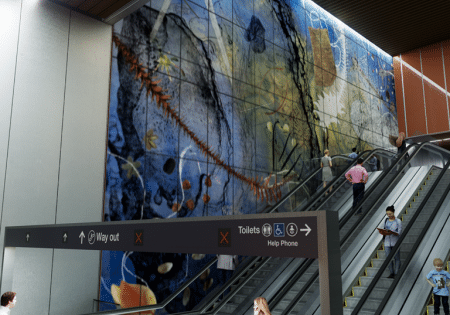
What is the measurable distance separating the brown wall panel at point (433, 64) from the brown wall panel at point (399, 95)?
1.31 m

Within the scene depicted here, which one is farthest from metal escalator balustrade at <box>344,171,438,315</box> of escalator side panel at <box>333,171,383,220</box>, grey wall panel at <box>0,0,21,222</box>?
grey wall panel at <box>0,0,21,222</box>

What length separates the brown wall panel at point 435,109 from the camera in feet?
62.5

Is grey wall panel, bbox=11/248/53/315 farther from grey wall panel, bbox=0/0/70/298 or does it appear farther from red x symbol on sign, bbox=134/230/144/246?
red x symbol on sign, bbox=134/230/144/246

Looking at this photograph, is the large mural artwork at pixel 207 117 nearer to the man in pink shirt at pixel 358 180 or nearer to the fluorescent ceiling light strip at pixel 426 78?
the man in pink shirt at pixel 358 180

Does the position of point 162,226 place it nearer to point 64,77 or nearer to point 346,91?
point 64,77

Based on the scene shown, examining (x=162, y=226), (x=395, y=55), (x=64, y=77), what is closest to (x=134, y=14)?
(x=64, y=77)

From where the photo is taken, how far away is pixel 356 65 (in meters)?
17.7

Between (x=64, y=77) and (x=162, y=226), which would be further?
(x=64, y=77)

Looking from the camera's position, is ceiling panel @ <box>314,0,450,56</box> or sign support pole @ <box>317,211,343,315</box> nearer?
sign support pole @ <box>317,211,343,315</box>

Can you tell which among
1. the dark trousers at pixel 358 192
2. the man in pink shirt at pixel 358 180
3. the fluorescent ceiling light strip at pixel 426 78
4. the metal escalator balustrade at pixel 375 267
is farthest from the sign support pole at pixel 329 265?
the fluorescent ceiling light strip at pixel 426 78

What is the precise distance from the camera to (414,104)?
794 inches

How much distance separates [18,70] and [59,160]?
1639 mm

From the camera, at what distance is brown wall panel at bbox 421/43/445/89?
1928 cm

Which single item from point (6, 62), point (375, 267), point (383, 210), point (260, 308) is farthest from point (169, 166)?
point (260, 308)
